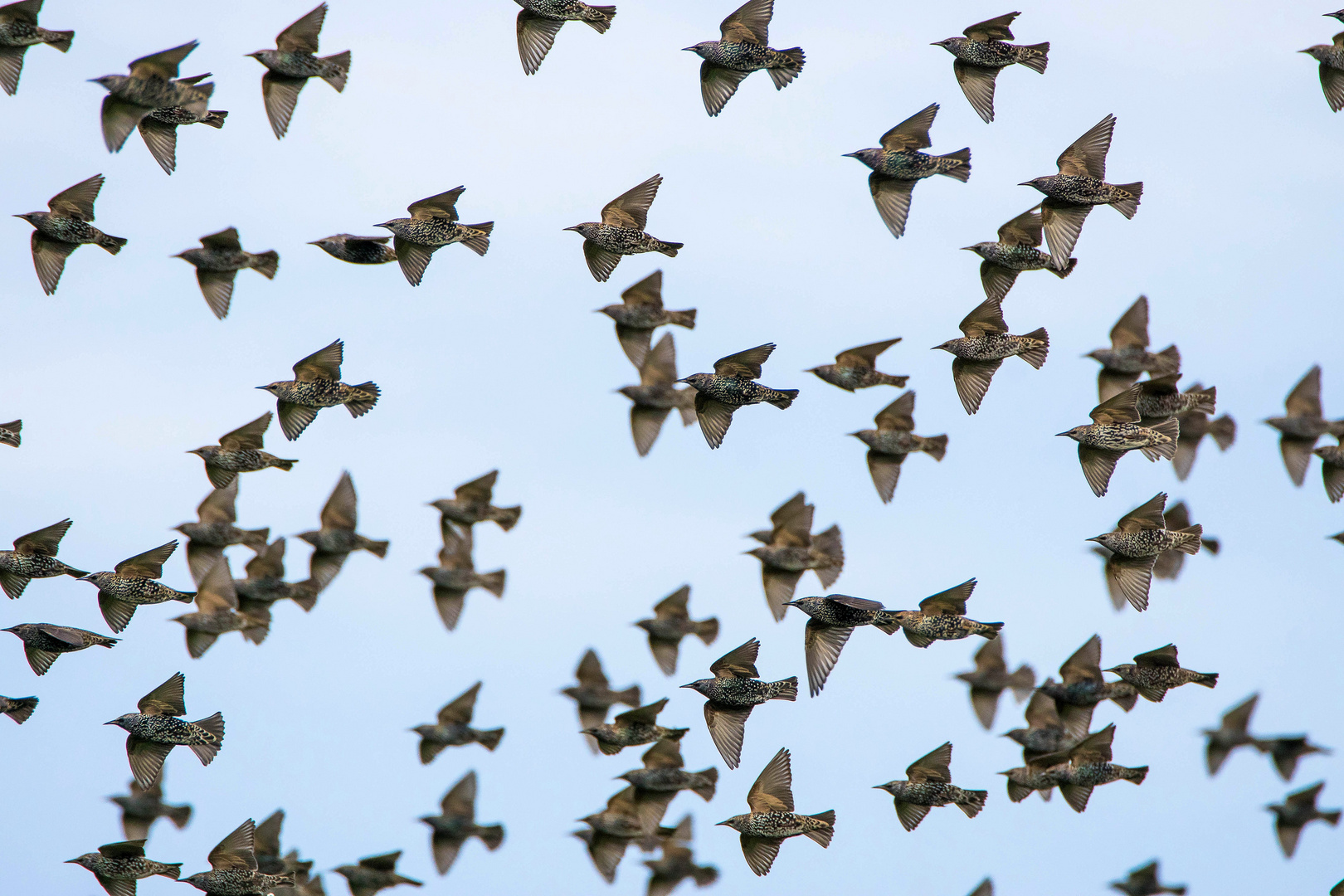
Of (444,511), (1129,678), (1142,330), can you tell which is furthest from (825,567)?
(444,511)

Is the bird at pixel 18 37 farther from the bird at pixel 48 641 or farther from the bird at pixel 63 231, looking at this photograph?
the bird at pixel 48 641

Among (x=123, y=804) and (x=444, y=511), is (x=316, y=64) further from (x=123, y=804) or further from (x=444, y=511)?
(x=123, y=804)

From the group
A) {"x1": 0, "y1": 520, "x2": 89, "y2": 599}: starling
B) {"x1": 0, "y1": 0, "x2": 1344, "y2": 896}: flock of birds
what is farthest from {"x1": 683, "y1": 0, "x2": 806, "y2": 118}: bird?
{"x1": 0, "y1": 520, "x2": 89, "y2": 599}: starling

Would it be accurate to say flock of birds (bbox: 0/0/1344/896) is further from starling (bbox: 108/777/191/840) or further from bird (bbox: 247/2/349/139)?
starling (bbox: 108/777/191/840)

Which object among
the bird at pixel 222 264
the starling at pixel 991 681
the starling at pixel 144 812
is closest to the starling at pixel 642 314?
the bird at pixel 222 264

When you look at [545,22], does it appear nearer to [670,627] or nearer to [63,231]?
[63,231]

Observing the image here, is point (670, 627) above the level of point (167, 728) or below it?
below

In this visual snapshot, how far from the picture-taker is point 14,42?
21531mm

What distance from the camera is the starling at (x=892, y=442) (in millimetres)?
26922

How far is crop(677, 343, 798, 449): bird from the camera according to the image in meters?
24.3

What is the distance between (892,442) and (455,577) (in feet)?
35.3

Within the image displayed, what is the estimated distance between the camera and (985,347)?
2445 centimetres

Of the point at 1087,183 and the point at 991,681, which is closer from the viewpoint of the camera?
the point at 1087,183

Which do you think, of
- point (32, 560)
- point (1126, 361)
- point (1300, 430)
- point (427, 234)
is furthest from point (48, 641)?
point (1300, 430)
